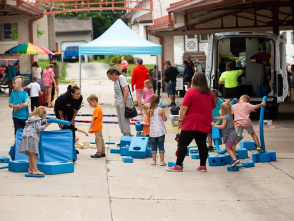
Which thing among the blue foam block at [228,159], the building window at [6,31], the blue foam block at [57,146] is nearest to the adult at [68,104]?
the blue foam block at [57,146]

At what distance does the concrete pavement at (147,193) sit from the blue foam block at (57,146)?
12.4 inches


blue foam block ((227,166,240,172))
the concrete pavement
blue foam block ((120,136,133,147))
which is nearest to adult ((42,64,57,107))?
blue foam block ((120,136,133,147))

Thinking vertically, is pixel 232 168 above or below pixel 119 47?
below

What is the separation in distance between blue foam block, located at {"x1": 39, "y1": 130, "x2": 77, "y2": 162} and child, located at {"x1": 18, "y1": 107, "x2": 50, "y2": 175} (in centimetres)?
62

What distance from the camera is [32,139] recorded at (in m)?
10.5

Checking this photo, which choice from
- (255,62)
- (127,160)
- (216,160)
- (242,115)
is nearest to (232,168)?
(216,160)

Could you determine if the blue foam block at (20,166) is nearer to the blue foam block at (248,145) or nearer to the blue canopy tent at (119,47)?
the blue foam block at (248,145)

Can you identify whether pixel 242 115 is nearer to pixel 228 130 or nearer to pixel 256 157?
pixel 256 157

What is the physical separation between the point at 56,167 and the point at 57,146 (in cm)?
72

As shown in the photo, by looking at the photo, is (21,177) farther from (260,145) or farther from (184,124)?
(260,145)

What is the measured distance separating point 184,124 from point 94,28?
72086 mm

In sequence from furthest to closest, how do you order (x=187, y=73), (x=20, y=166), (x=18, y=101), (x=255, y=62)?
(x=187, y=73) < (x=255, y=62) < (x=18, y=101) < (x=20, y=166)

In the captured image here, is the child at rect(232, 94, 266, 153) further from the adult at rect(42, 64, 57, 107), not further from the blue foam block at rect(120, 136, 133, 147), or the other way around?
the adult at rect(42, 64, 57, 107)

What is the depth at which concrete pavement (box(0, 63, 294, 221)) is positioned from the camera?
831 cm
